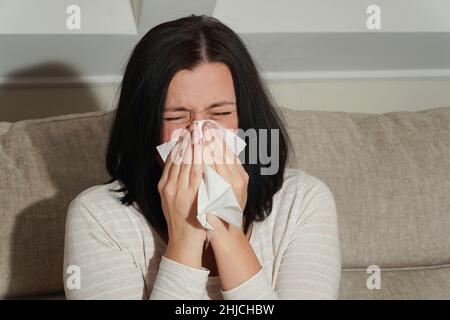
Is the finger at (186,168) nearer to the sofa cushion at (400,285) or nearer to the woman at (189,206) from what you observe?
the woman at (189,206)

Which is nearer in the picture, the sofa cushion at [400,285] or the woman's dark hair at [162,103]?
the woman's dark hair at [162,103]

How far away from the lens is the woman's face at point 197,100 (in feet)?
3.74

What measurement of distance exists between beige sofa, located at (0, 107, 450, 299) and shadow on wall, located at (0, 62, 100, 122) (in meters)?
0.34

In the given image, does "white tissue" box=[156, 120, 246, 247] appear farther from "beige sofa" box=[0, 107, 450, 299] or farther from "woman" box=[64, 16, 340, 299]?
"beige sofa" box=[0, 107, 450, 299]

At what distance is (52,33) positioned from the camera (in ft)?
5.67

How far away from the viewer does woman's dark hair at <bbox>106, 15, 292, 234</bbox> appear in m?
1.16

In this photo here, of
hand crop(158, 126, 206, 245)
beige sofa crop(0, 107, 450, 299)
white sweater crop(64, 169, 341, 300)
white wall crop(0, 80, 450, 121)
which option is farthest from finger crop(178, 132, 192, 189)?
white wall crop(0, 80, 450, 121)

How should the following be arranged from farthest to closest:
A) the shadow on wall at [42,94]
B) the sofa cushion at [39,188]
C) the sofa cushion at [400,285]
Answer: the shadow on wall at [42,94]
the sofa cushion at [400,285]
the sofa cushion at [39,188]

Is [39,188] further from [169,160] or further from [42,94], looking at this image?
[42,94]

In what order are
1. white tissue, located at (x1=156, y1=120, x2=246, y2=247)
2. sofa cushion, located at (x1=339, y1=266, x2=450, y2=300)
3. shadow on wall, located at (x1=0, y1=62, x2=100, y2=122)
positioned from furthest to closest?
shadow on wall, located at (x1=0, y1=62, x2=100, y2=122) < sofa cushion, located at (x1=339, y1=266, x2=450, y2=300) < white tissue, located at (x1=156, y1=120, x2=246, y2=247)

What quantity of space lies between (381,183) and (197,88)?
594 millimetres

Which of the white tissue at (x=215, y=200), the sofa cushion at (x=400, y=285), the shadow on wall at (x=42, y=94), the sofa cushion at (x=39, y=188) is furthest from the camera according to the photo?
the shadow on wall at (x=42, y=94)

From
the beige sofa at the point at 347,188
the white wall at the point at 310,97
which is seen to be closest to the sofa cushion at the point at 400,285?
the beige sofa at the point at 347,188
